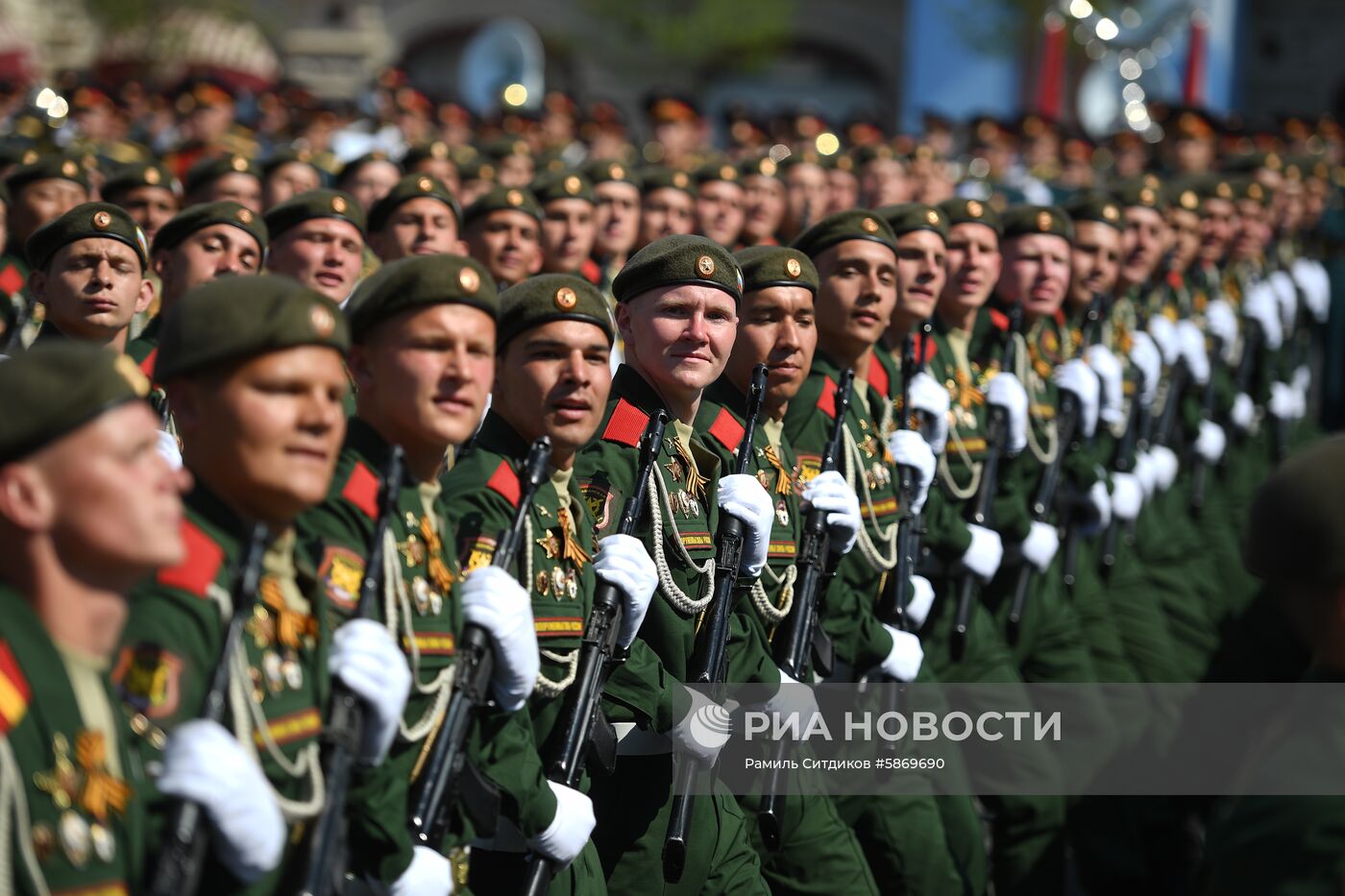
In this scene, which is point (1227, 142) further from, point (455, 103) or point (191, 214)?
point (191, 214)

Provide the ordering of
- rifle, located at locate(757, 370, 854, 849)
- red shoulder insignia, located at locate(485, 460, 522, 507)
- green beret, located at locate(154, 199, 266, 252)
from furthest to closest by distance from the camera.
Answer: green beret, located at locate(154, 199, 266, 252) < rifle, located at locate(757, 370, 854, 849) < red shoulder insignia, located at locate(485, 460, 522, 507)

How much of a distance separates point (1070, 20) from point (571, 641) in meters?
22.4

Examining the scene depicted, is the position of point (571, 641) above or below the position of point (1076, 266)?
below

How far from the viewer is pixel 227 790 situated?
290cm

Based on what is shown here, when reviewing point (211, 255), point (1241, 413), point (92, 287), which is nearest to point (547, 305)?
point (92, 287)

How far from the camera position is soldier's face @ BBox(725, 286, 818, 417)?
5.58 metres

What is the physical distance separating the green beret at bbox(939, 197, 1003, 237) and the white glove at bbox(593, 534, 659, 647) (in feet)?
10.4

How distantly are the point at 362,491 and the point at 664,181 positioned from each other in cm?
616

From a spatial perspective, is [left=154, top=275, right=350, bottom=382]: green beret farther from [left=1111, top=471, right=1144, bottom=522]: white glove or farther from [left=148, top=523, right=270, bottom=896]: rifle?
[left=1111, top=471, right=1144, bottom=522]: white glove

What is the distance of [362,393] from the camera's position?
3.90m

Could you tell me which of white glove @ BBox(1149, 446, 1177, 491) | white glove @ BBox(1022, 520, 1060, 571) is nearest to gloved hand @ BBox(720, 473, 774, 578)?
white glove @ BBox(1022, 520, 1060, 571)

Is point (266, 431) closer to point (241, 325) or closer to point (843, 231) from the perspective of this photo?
point (241, 325)

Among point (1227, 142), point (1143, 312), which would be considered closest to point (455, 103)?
point (1227, 142)

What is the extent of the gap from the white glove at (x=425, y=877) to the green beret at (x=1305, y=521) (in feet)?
5.54
